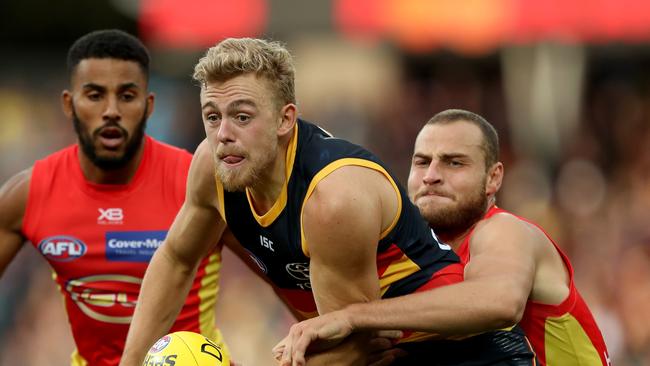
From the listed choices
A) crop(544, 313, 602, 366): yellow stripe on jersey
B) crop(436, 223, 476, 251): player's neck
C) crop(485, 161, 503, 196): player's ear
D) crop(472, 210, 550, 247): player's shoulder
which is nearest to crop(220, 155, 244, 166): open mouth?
crop(472, 210, 550, 247): player's shoulder

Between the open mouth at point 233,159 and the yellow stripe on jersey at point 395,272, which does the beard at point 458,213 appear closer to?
the yellow stripe on jersey at point 395,272

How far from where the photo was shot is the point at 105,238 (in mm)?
7887

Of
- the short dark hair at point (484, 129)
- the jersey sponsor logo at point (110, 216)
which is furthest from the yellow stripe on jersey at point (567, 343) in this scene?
the jersey sponsor logo at point (110, 216)

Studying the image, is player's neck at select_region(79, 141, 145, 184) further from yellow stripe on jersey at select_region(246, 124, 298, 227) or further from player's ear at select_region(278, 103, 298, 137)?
player's ear at select_region(278, 103, 298, 137)

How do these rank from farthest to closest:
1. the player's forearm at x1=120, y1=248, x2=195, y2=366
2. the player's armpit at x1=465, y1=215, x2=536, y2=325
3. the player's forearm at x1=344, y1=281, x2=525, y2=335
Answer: the player's forearm at x1=120, y1=248, x2=195, y2=366 < the player's armpit at x1=465, y1=215, x2=536, y2=325 < the player's forearm at x1=344, y1=281, x2=525, y2=335

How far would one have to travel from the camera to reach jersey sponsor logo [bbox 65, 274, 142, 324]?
308 inches

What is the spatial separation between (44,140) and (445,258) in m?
19.2

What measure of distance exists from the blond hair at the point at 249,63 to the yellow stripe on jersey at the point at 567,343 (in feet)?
6.53

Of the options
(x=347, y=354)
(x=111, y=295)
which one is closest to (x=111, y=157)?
(x=111, y=295)

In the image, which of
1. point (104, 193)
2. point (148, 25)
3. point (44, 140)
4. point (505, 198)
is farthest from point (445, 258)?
point (44, 140)

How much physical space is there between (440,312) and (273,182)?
1.04 m

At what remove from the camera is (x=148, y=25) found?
2128 cm

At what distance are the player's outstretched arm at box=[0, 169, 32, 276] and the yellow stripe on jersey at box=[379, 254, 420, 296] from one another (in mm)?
2787

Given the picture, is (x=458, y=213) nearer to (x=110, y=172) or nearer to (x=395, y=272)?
(x=395, y=272)
